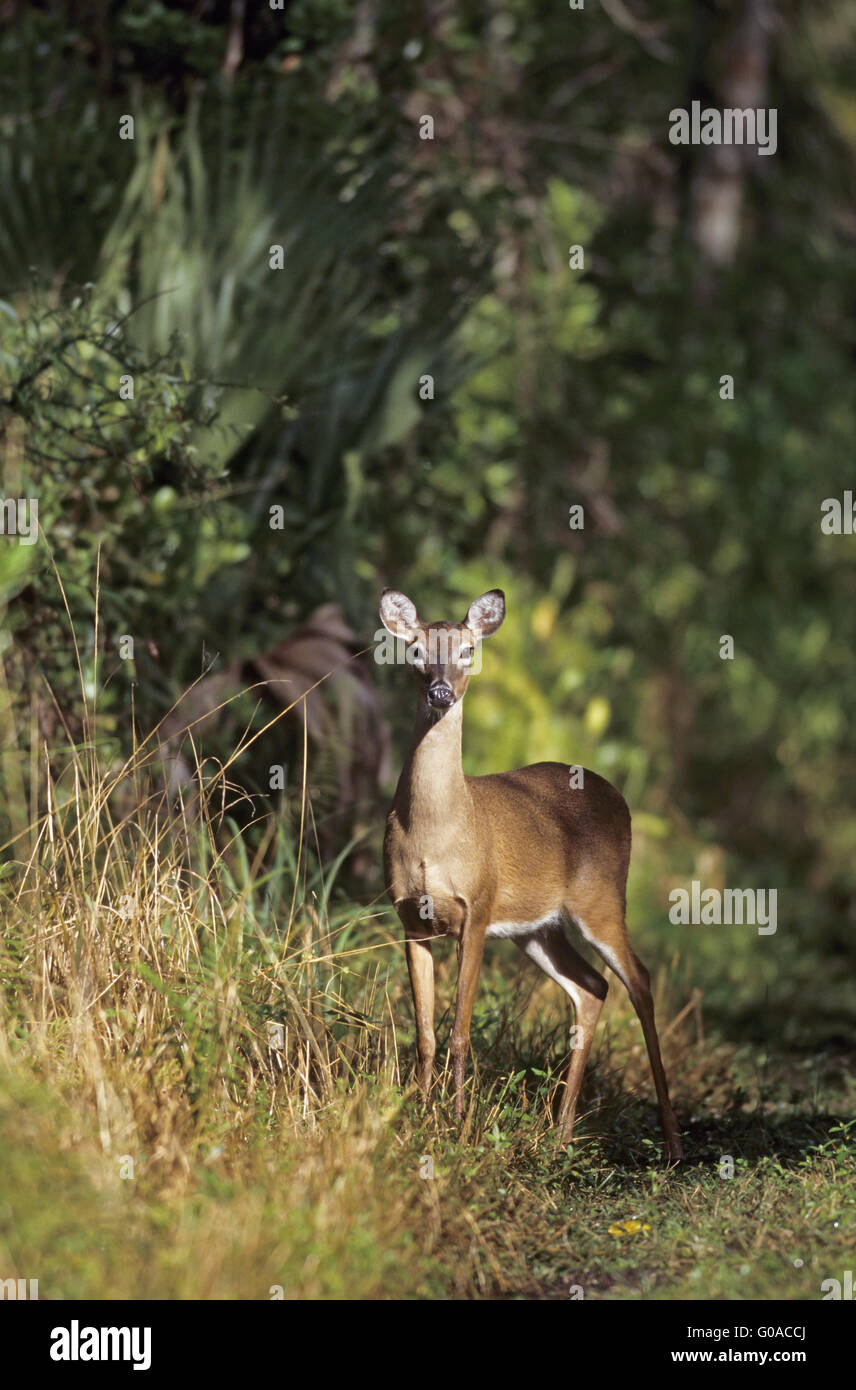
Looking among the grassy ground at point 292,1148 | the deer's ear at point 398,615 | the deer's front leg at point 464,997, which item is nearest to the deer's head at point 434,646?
the deer's ear at point 398,615

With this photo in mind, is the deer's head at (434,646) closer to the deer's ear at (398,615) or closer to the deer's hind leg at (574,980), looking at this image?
the deer's ear at (398,615)

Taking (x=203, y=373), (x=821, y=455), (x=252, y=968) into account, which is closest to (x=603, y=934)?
(x=252, y=968)

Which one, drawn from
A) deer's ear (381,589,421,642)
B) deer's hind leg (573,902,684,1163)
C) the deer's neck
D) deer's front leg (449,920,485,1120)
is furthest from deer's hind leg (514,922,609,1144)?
deer's ear (381,589,421,642)

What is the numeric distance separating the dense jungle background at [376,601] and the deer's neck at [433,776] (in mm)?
492

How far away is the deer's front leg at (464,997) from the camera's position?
195 inches

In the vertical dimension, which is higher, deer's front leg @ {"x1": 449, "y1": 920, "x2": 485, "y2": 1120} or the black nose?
the black nose

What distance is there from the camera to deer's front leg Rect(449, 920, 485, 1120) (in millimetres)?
4957

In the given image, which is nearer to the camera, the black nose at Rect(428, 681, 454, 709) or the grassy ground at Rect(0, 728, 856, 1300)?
the grassy ground at Rect(0, 728, 856, 1300)

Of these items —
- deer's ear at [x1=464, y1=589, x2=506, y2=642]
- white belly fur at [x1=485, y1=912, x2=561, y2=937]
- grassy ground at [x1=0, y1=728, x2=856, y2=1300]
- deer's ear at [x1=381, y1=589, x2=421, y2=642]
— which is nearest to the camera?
grassy ground at [x1=0, y1=728, x2=856, y2=1300]

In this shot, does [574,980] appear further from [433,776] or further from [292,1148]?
[292,1148]

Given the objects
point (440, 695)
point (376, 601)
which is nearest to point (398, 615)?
point (440, 695)

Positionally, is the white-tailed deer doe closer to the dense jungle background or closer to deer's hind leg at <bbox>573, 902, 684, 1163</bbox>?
deer's hind leg at <bbox>573, 902, 684, 1163</bbox>

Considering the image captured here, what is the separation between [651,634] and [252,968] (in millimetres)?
7887

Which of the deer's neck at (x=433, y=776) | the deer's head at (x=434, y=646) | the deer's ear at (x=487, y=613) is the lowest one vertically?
the deer's neck at (x=433, y=776)
